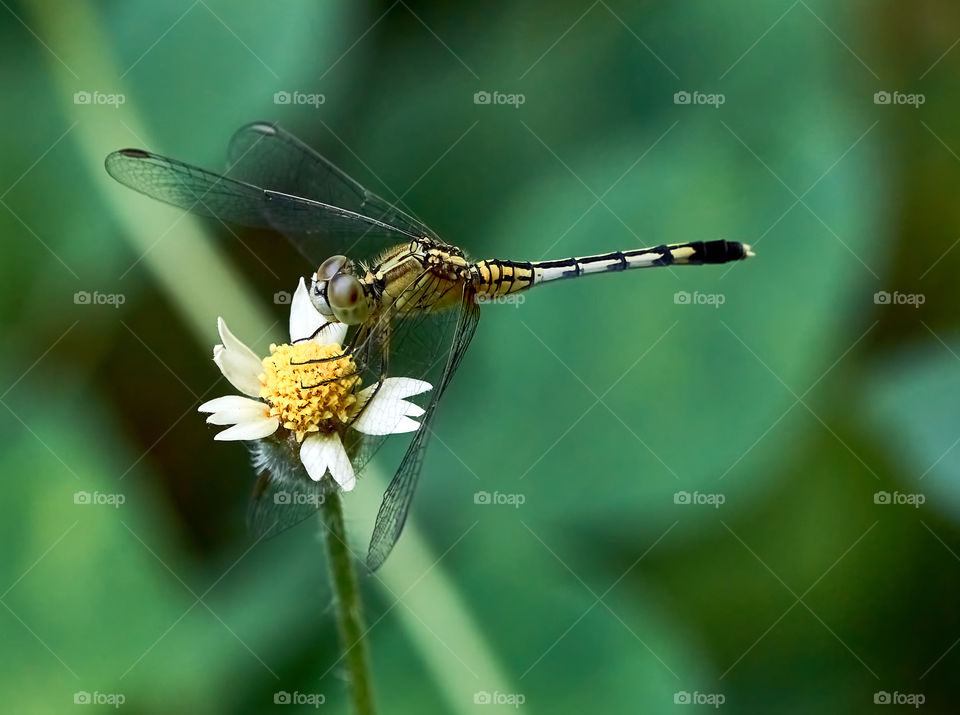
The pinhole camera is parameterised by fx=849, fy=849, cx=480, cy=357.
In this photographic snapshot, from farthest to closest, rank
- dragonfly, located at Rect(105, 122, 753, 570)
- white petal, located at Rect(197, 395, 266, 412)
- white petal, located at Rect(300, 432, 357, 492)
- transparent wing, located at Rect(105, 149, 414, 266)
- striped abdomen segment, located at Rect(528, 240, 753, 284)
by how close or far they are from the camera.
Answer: striped abdomen segment, located at Rect(528, 240, 753, 284)
transparent wing, located at Rect(105, 149, 414, 266)
dragonfly, located at Rect(105, 122, 753, 570)
white petal, located at Rect(197, 395, 266, 412)
white petal, located at Rect(300, 432, 357, 492)

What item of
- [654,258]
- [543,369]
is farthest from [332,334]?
[654,258]

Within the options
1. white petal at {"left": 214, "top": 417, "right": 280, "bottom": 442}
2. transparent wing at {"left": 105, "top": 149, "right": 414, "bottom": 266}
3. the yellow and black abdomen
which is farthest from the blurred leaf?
white petal at {"left": 214, "top": 417, "right": 280, "bottom": 442}

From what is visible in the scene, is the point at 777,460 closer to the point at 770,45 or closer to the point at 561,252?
the point at 561,252

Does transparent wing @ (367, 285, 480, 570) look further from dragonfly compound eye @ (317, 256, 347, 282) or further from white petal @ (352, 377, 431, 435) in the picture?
dragonfly compound eye @ (317, 256, 347, 282)

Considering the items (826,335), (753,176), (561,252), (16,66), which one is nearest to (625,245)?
(561,252)

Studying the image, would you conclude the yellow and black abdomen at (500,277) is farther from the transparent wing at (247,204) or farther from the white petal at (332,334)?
the white petal at (332,334)

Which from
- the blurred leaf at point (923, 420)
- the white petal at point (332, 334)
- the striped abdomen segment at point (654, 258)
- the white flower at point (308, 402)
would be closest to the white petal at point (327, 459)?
the white flower at point (308, 402)
